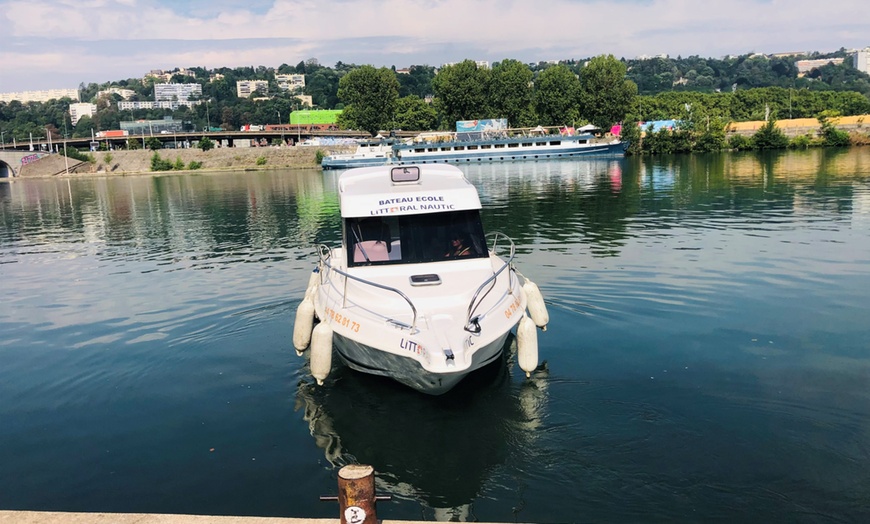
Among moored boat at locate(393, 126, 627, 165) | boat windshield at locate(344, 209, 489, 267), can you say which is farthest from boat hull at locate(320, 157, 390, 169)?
boat windshield at locate(344, 209, 489, 267)

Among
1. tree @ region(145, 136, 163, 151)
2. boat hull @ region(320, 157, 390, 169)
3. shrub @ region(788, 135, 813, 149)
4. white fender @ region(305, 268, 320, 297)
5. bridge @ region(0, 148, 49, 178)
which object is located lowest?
white fender @ region(305, 268, 320, 297)

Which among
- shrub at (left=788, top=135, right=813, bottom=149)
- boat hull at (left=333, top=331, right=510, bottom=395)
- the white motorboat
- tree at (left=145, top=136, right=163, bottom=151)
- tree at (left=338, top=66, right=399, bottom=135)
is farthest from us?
tree at (left=145, top=136, right=163, bottom=151)

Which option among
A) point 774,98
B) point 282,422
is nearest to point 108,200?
point 282,422

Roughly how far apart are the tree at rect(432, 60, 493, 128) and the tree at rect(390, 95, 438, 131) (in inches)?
554

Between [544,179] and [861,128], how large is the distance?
7950cm

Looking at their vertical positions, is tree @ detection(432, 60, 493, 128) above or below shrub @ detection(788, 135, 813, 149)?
above

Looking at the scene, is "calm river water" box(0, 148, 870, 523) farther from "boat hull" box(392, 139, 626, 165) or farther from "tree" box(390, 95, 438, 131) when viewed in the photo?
"tree" box(390, 95, 438, 131)

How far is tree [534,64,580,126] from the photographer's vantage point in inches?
5871

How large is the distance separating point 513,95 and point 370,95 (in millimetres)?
36234

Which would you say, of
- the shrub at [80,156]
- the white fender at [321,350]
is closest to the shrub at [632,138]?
the shrub at [80,156]

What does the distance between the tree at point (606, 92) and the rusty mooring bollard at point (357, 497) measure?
14996 cm

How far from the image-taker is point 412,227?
16250 millimetres

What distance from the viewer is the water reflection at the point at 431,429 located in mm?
11180

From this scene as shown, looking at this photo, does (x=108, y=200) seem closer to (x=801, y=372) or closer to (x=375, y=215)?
(x=375, y=215)
